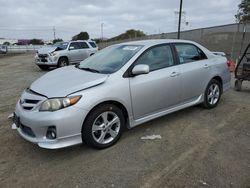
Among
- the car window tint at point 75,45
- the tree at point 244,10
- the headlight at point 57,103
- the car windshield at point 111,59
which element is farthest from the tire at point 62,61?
the tree at point 244,10

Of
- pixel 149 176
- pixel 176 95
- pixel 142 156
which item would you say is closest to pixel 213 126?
pixel 176 95

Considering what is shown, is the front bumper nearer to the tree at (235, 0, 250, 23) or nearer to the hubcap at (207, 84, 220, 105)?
Answer: the hubcap at (207, 84, 220, 105)

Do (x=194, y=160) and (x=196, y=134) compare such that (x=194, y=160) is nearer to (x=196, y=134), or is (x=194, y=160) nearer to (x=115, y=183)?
(x=196, y=134)

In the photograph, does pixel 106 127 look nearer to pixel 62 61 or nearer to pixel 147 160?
pixel 147 160

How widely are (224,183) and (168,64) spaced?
2284 mm

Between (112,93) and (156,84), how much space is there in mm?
901

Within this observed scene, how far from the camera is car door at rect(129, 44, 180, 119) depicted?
155 inches

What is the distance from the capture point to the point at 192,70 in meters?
4.80

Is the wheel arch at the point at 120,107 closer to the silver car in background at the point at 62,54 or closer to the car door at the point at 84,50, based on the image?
the silver car in background at the point at 62,54

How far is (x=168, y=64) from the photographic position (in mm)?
4477

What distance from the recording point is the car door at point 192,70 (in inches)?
184

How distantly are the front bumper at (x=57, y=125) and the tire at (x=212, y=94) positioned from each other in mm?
2984

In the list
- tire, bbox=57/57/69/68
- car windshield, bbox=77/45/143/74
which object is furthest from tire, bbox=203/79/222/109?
tire, bbox=57/57/69/68

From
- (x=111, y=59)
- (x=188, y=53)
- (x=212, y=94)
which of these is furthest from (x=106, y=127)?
(x=212, y=94)
